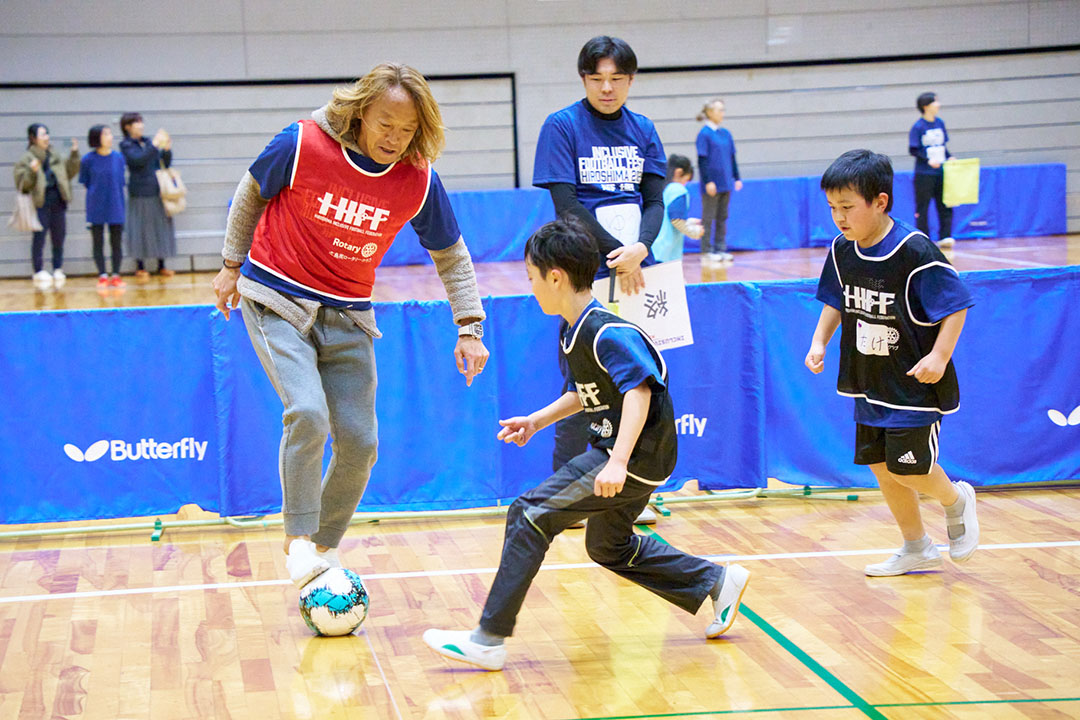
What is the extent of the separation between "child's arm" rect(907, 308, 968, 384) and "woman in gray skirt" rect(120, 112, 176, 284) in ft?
36.5

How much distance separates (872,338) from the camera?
385cm

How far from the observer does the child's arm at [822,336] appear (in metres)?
3.94

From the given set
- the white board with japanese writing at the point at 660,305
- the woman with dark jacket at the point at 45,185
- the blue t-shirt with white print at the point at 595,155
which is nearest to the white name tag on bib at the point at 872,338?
the white board with japanese writing at the point at 660,305

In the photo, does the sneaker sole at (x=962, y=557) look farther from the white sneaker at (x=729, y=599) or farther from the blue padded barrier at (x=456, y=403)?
the blue padded barrier at (x=456, y=403)

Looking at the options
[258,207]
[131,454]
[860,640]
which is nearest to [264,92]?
[131,454]

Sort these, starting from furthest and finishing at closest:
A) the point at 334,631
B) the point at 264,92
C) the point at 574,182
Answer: the point at 264,92 < the point at 574,182 < the point at 334,631

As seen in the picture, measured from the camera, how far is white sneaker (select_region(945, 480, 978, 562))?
3.87m

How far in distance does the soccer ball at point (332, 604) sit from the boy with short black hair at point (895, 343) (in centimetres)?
178

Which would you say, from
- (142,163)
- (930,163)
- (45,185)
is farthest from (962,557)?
(45,185)

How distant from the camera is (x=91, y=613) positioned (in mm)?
3707

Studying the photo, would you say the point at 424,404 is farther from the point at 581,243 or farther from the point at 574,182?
the point at 581,243

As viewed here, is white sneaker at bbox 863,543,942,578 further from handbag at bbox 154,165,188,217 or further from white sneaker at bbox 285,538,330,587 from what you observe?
handbag at bbox 154,165,188,217

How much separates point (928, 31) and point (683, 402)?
13083mm

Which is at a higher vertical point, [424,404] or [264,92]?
[264,92]
